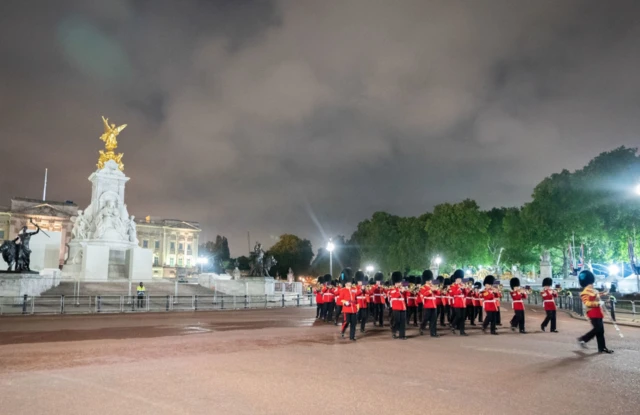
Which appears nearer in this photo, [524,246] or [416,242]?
[524,246]

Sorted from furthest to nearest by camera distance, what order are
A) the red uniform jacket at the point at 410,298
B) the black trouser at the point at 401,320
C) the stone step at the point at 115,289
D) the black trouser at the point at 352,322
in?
the stone step at the point at 115,289 → the red uniform jacket at the point at 410,298 → the black trouser at the point at 401,320 → the black trouser at the point at 352,322

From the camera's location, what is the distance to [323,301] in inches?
865

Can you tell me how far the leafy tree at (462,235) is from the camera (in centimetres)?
7238

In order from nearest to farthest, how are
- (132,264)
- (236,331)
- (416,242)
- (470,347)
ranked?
(470,347), (236,331), (132,264), (416,242)

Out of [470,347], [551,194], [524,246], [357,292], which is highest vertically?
[551,194]

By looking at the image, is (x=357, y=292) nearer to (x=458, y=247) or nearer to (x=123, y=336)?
(x=123, y=336)

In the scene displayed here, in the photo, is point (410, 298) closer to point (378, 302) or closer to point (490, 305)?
point (378, 302)

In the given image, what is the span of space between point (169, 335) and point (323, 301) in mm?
8264

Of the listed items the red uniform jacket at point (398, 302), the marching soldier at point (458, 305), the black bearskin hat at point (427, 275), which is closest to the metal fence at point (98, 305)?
the black bearskin hat at point (427, 275)

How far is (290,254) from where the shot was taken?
4798 inches

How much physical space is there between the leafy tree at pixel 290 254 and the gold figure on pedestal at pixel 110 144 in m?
71.7

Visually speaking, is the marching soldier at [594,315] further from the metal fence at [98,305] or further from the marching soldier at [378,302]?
the metal fence at [98,305]

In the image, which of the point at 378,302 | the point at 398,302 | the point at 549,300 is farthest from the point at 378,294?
the point at 549,300

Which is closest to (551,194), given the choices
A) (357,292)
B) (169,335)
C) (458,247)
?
(458,247)
